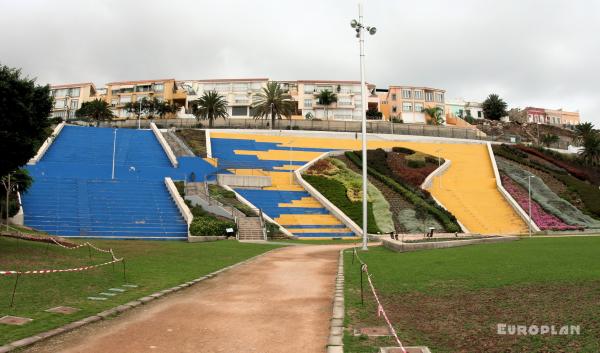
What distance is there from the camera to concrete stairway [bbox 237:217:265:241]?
102 ft

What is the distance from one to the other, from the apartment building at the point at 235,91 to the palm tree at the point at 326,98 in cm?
1288

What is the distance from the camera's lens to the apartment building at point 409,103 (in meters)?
98.1

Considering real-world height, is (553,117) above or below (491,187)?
above

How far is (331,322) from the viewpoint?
8266 mm

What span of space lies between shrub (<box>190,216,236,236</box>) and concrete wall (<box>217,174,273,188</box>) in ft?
34.4

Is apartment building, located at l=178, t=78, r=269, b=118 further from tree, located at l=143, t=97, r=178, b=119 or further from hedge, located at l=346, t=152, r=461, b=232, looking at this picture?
hedge, located at l=346, t=152, r=461, b=232

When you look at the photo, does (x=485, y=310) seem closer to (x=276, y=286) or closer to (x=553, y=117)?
(x=276, y=286)

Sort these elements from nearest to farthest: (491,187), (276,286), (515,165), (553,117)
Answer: (276,286), (491,187), (515,165), (553,117)

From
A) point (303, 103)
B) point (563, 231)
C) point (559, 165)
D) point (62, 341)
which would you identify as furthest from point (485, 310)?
point (303, 103)

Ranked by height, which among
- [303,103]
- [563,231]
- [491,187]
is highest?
[303,103]

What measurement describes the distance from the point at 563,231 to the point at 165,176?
35806 millimetres

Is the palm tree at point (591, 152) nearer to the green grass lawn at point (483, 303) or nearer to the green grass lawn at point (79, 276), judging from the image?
the green grass lawn at point (483, 303)

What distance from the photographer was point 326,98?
92.2 m

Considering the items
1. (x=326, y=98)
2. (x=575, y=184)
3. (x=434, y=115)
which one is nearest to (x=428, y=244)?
(x=575, y=184)
